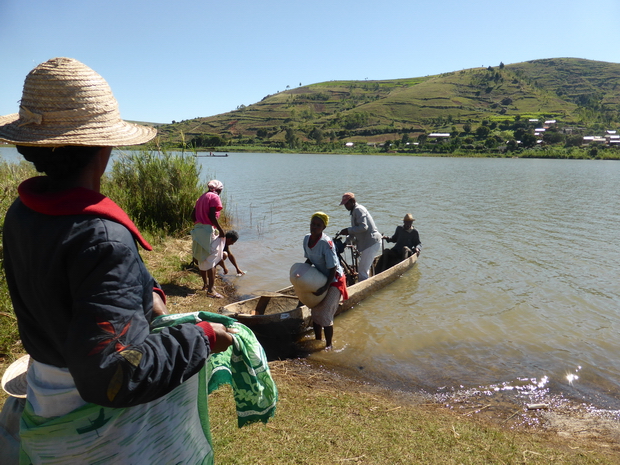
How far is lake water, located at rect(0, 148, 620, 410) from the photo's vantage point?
649 cm

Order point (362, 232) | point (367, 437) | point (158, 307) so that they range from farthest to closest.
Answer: point (362, 232) → point (367, 437) → point (158, 307)

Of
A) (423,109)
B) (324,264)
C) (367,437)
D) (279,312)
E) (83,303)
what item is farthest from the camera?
(423,109)

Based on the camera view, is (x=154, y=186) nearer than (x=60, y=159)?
No

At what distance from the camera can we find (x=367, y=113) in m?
136

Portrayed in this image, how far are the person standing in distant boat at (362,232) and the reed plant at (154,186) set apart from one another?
15.9ft

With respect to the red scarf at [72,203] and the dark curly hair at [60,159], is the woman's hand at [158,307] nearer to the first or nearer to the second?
the red scarf at [72,203]

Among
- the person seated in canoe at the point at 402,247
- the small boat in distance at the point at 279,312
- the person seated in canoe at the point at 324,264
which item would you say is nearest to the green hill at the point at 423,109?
the person seated in canoe at the point at 402,247

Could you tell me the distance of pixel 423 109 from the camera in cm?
13600

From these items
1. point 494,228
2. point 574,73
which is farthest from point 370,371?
point 574,73

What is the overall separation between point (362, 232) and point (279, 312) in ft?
9.22

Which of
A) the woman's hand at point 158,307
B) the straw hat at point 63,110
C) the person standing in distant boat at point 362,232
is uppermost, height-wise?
the straw hat at point 63,110

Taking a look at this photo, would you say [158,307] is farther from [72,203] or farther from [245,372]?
[72,203]

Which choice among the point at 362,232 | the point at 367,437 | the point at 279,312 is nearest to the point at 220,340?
the point at 367,437

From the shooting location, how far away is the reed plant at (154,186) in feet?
36.8
